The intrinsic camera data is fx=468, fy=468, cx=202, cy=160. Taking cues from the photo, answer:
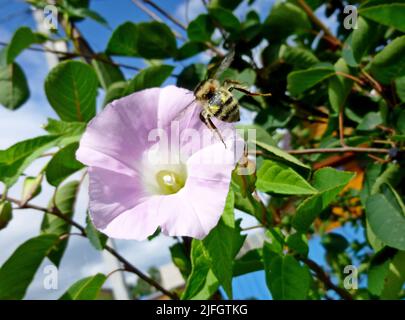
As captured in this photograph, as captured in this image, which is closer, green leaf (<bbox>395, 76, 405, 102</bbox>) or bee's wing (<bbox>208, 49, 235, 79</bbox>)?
bee's wing (<bbox>208, 49, 235, 79</bbox>)

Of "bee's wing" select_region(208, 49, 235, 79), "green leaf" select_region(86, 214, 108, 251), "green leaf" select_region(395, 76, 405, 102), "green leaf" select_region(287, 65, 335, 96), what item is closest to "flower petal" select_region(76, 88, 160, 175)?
"bee's wing" select_region(208, 49, 235, 79)

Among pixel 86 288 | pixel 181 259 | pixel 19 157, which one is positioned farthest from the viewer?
pixel 181 259

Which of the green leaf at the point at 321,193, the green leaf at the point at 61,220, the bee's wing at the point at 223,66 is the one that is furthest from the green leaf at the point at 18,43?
the green leaf at the point at 321,193

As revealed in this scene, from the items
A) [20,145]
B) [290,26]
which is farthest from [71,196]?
[290,26]

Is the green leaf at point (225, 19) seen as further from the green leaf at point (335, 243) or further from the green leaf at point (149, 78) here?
the green leaf at point (335, 243)

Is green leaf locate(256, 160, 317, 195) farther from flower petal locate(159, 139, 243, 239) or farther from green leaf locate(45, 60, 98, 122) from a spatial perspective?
green leaf locate(45, 60, 98, 122)

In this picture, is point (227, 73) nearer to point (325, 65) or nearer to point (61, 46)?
point (325, 65)

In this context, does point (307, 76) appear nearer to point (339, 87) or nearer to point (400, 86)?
point (339, 87)

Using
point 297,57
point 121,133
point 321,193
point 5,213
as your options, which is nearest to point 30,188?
point 5,213
